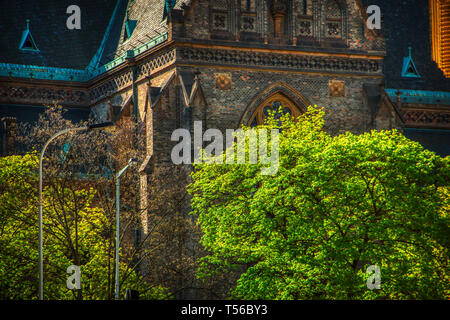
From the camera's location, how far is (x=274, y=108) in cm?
4394

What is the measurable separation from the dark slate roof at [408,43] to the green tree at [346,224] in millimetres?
23383

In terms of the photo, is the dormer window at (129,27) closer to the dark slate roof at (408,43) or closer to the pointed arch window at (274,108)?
the pointed arch window at (274,108)

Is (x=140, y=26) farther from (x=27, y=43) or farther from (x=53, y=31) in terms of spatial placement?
(x=27, y=43)

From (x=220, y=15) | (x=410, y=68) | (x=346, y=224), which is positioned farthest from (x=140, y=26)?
(x=346, y=224)

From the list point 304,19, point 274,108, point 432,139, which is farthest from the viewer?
point 432,139

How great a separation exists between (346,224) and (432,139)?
26013 millimetres

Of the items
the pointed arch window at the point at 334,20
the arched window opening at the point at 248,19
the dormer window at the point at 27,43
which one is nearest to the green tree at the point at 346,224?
the arched window opening at the point at 248,19

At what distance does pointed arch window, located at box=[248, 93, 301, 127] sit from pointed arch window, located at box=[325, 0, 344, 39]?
158 inches

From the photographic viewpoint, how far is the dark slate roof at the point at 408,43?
182 feet

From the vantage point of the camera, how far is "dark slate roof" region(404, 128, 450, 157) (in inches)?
2127

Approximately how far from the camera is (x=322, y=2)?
146 feet

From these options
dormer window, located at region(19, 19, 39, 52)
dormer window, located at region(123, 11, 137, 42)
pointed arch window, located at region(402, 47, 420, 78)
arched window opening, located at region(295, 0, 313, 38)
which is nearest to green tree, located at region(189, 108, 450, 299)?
arched window opening, located at region(295, 0, 313, 38)

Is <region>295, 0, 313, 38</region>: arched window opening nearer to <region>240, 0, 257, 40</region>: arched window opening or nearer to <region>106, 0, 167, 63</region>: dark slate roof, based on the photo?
<region>240, 0, 257, 40</region>: arched window opening
